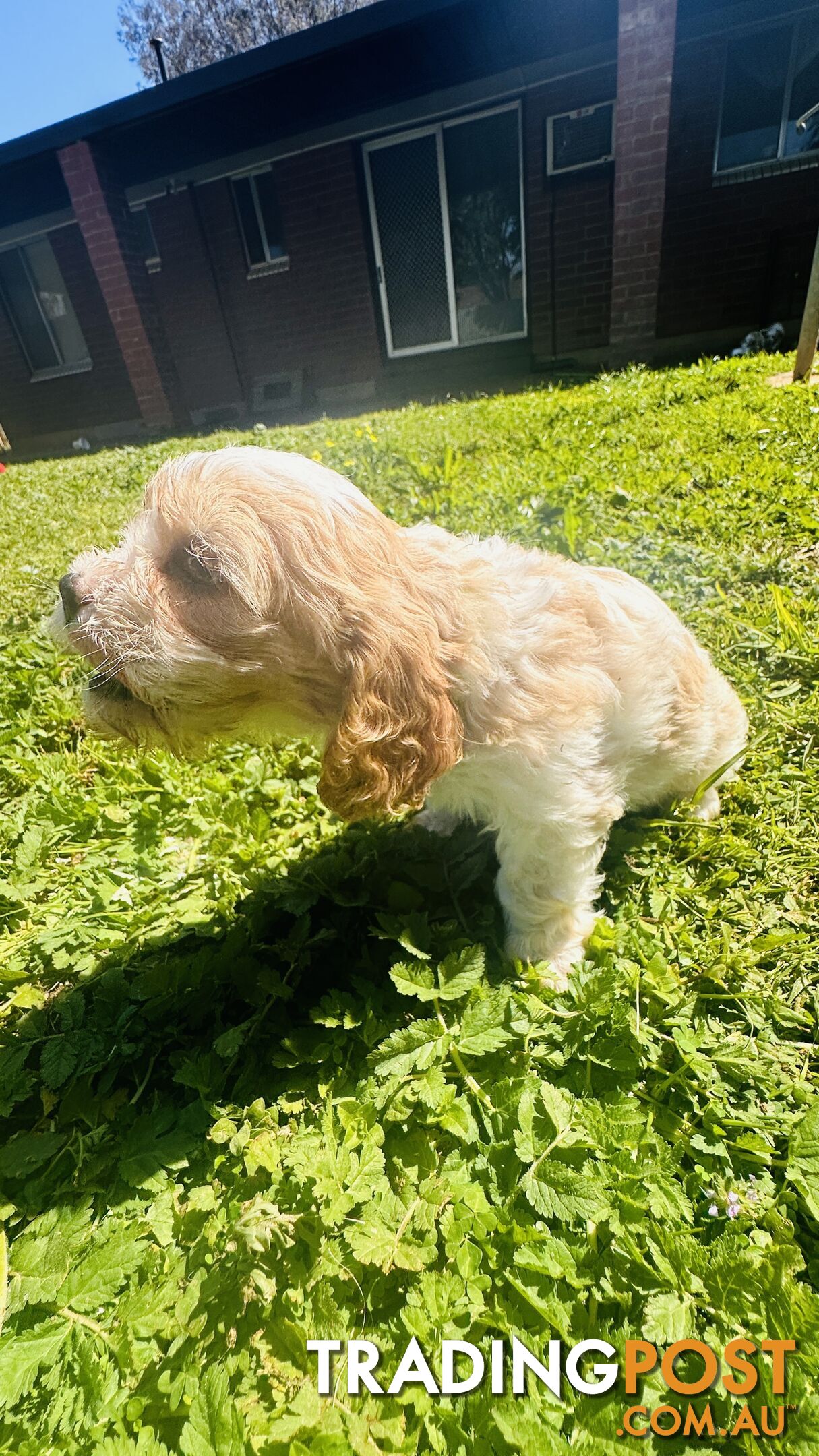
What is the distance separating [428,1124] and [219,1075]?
674mm

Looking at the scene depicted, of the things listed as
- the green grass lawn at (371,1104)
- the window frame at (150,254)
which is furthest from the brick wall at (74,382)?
the green grass lawn at (371,1104)

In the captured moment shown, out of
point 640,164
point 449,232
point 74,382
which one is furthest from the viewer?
point 74,382

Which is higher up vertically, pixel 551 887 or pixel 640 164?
pixel 640 164

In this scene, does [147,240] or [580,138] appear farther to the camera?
[147,240]

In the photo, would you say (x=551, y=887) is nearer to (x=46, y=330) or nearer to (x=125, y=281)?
(x=125, y=281)

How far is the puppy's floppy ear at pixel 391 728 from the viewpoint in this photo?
187 cm

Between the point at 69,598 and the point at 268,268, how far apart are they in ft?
53.0

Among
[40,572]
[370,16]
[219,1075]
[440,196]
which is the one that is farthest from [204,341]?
[219,1075]

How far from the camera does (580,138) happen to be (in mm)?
11180

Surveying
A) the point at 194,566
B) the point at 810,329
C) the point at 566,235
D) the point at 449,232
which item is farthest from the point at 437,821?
the point at 449,232

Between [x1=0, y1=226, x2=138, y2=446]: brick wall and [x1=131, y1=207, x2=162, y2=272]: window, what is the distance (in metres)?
1.67

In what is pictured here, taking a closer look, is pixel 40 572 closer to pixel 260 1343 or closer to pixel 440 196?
pixel 260 1343

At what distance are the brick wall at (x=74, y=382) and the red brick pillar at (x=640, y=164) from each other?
39.9 feet

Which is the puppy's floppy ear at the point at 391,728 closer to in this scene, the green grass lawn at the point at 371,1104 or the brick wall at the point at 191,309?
the green grass lawn at the point at 371,1104
